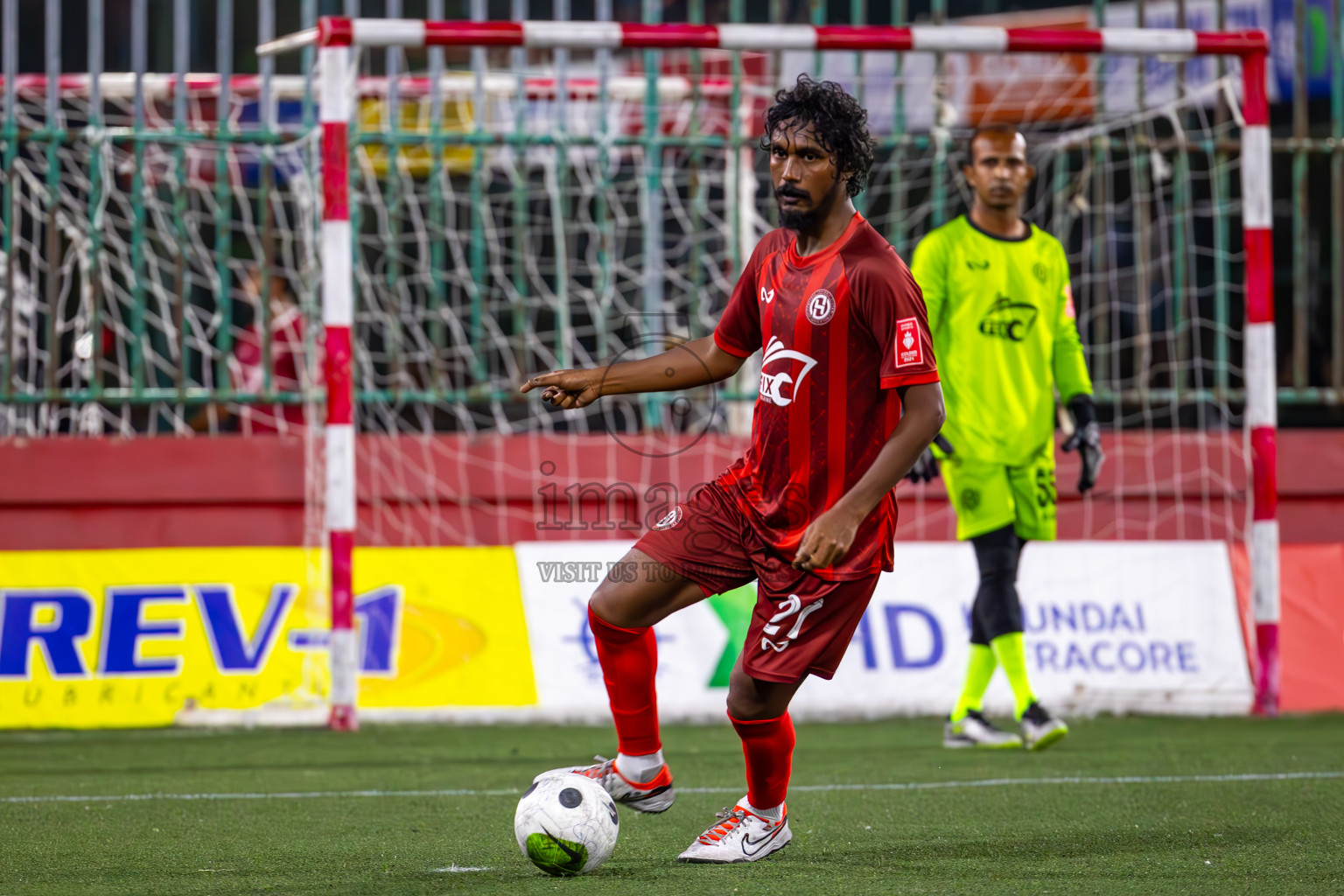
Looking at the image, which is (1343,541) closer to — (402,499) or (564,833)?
(402,499)

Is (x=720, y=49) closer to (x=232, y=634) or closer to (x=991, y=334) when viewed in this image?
(x=991, y=334)

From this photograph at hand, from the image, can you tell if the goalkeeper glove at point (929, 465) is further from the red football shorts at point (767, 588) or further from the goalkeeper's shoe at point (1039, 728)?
the red football shorts at point (767, 588)

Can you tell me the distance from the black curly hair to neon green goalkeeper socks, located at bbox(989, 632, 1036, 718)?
2.64 metres

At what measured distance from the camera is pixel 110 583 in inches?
261

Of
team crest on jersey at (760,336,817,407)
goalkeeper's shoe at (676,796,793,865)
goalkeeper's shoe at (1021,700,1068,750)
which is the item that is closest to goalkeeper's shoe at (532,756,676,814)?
goalkeeper's shoe at (676,796,793,865)

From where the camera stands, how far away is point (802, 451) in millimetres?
3471

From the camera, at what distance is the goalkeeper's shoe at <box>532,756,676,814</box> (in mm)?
3693

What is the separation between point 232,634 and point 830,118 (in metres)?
4.11

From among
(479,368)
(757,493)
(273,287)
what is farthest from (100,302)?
(757,493)

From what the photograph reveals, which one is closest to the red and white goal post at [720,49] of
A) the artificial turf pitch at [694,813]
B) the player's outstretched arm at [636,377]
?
the artificial turf pitch at [694,813]

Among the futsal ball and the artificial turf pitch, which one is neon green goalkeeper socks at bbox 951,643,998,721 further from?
the futsal ball

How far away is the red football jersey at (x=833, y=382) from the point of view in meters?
3.38

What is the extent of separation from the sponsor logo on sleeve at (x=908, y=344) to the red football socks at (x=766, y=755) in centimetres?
83

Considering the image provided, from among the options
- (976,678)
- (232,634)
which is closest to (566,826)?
(976,678)
